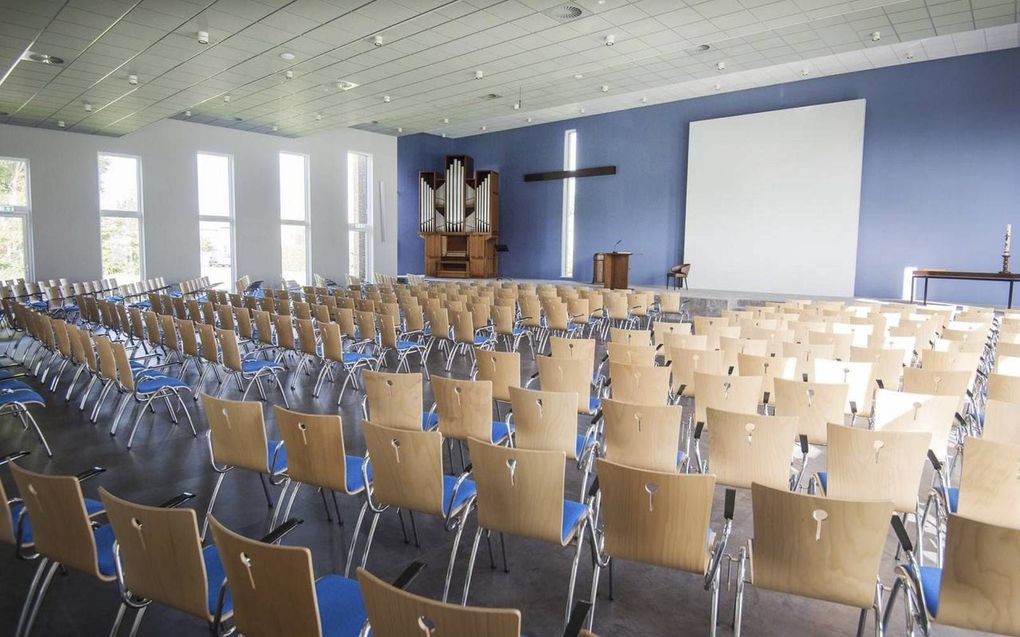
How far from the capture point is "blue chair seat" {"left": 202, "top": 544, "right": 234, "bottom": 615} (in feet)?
7.21

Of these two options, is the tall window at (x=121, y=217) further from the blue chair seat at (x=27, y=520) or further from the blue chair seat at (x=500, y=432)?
the blue chair seat at (x=500, y=432)

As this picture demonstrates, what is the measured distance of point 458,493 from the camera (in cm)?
329

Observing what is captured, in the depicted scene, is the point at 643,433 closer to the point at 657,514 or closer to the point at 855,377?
the point at 657,514

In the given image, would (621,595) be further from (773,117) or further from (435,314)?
(773,117)

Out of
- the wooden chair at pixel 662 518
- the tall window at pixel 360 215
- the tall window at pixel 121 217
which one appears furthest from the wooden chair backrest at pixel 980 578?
the tall window at pixel 360 215

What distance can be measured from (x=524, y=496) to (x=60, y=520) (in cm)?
187

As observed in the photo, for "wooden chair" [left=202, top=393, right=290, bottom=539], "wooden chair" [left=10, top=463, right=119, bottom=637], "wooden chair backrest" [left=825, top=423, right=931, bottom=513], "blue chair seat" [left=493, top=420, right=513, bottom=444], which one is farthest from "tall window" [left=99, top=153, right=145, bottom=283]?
"wooden chair backrest" [left=825, top=423, right=931, bottom=513]

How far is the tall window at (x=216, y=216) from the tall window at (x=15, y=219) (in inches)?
149

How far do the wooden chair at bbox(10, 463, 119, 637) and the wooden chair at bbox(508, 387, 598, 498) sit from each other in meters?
2.28

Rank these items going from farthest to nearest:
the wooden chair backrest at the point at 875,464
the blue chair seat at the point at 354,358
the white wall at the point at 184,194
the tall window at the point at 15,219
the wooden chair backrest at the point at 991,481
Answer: the white wall at the point at 184,194, the tall window at the point at 15,219, the blue chair seat at the point at 354,358, the wooden chair backrest at the point at 875,464, the wooden chair backrest at the point at 991,481

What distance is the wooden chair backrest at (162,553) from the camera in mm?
A: 2084

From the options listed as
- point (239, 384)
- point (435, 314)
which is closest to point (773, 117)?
point (435, 314)

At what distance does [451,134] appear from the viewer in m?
22.8

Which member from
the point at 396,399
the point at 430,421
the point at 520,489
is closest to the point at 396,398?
the point at 396,399
